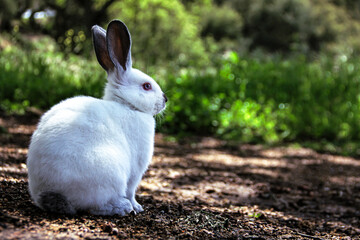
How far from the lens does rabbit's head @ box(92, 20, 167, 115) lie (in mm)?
2611

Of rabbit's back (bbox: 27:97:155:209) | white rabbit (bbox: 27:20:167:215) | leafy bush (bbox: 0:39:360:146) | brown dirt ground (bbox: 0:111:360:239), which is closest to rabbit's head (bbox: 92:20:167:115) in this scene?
white rabbit (bbox: 27:20:167:215)

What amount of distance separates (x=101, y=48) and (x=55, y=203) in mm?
1089

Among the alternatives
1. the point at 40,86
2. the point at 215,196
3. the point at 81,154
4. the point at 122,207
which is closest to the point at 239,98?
the point at 40,86

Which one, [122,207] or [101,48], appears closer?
[122,207]

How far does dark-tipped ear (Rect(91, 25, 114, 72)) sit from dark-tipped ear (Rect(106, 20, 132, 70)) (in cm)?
9

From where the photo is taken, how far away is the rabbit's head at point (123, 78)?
2.61 m

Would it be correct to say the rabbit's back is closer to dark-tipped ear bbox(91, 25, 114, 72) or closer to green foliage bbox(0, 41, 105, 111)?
dark-tipped ear bbox(91, 25, 114, 72)

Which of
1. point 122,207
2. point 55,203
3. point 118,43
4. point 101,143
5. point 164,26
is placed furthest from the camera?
point 164,26

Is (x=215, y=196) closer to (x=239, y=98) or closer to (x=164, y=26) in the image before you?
(x=239, y=98)

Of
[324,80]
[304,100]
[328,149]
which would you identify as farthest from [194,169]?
[324,80]

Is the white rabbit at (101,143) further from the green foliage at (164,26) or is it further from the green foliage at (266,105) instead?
the green foliage at (164,26)

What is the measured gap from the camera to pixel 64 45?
1420 centimetres

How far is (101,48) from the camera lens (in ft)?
8.77

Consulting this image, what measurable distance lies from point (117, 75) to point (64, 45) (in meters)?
12.4
